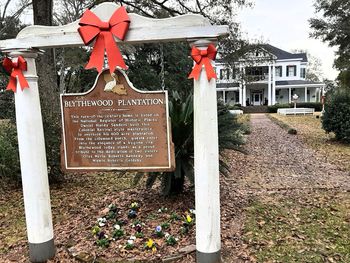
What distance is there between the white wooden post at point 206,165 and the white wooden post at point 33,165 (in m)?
1.53

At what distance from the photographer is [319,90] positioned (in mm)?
50531

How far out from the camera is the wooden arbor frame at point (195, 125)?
3008 millimetres

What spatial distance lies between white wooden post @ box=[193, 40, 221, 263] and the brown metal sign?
30cm

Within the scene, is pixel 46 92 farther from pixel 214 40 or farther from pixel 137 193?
pixel 214 40

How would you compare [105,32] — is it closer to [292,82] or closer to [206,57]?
[206,57]

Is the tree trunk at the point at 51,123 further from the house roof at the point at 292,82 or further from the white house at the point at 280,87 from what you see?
the house roof at the point at 292,82

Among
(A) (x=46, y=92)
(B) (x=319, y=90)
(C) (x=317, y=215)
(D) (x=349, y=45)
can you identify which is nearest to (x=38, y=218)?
(C) (x=317, y=215)

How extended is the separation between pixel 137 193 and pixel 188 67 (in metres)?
10.3

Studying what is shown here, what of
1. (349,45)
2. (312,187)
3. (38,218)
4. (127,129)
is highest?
(349,45)

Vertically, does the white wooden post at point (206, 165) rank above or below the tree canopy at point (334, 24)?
below

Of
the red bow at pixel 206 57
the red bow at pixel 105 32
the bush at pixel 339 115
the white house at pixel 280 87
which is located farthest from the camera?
the white house at pixel 280 87

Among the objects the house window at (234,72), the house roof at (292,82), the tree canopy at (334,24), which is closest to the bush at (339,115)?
the house window at (234,72)

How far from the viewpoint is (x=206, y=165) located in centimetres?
310

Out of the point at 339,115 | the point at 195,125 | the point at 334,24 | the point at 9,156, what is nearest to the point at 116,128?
the point at 195,125
